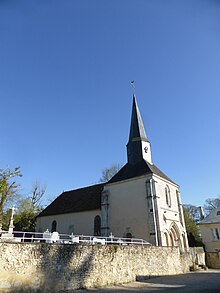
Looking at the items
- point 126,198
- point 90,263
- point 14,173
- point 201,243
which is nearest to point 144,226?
point 126,198

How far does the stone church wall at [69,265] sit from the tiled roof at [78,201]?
1165 centimetres

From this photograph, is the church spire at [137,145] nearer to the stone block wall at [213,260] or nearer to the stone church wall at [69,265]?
the stone block wall at [213,260]

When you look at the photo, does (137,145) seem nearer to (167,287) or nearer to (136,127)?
(136,127)

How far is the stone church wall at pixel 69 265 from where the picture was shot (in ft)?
31.9

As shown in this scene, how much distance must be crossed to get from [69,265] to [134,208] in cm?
1297

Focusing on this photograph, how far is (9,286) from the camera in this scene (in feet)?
30.6


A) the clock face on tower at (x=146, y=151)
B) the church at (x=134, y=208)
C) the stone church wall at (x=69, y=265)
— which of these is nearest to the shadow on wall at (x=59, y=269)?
the stone church wall at (x=69, y=265)

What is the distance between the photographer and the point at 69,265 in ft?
37.8

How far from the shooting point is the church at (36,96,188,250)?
22.4 metres

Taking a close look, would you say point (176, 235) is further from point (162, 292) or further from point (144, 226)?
point (162, 292)

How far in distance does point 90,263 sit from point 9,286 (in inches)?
171

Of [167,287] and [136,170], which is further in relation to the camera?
[136,170]

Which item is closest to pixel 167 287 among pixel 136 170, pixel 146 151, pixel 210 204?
pixel 136 170

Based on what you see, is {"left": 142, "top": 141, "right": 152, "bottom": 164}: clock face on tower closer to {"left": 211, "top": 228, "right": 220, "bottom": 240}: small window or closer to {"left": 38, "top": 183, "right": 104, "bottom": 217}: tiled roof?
{"left": 38, "top": 183, "right": 104, "bottom": 217}: tiled roof
